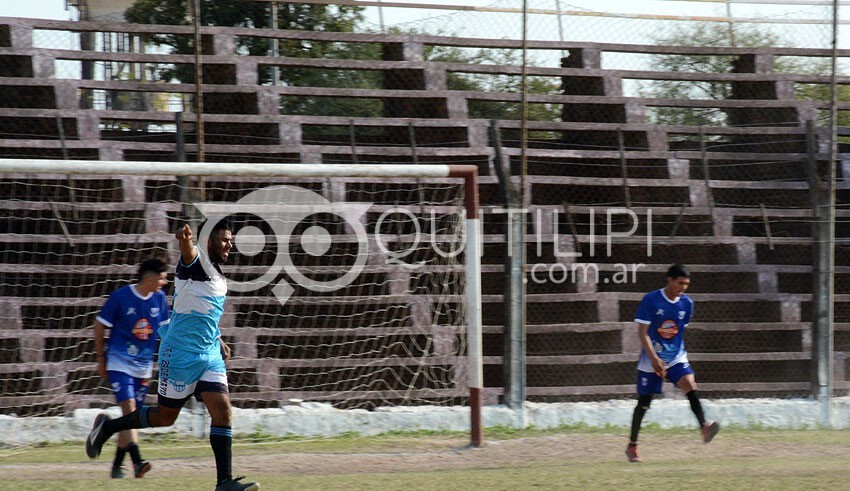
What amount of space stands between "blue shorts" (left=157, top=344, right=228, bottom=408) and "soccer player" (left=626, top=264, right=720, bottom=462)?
3836 mm

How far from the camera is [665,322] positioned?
26.3 ft

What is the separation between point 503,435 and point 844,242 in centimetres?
529

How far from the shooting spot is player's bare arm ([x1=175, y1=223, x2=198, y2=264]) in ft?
18.0

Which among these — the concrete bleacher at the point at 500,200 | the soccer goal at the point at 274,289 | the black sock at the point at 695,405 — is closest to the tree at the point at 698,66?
the concrete bleacher at the point at 500,200

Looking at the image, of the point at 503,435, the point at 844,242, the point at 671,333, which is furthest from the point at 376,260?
the point at 844,242

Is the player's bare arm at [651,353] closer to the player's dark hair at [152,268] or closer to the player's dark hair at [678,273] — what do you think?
the player's dark hair at [678,273]

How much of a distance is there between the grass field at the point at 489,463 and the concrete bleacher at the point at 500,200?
98 centimetres

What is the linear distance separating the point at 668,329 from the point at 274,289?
4492 millimetres

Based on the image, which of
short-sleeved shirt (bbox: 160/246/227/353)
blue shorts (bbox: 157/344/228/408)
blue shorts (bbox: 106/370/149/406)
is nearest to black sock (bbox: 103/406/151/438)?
blue shorts (bbox: 157/344/228/408)

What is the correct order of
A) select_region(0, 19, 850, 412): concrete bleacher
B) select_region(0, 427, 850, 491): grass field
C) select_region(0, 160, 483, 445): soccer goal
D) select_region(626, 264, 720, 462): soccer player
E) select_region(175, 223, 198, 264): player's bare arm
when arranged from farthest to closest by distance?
select_region(0, 19, 850, 412): concrete bleacher → select_region(0, 160, 483, 445): soccer goal → select_region(626, 264, 720, 462): soccer player → select_region(0, 427, 850, 491): grass field → select_region(175, 223, 198, 264): player's bare arm

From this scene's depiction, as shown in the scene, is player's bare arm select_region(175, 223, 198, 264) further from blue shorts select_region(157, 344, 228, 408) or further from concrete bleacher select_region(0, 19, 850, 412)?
concrete bleacher select_region(0, 19, 850, 412)

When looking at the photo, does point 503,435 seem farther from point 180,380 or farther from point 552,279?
point 180,380

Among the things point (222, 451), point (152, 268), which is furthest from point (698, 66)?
point (222, 451)

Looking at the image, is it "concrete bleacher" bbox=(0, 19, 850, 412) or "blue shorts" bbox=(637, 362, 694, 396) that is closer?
"blue shorts" bbox=(637, 362, 694, 396)
